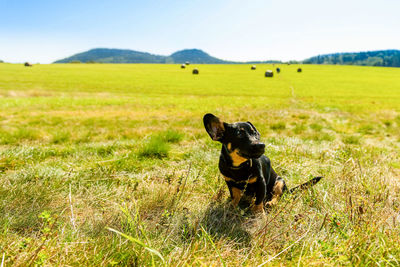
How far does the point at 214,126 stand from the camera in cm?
237

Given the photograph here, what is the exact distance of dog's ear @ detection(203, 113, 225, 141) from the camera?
7.63 feet

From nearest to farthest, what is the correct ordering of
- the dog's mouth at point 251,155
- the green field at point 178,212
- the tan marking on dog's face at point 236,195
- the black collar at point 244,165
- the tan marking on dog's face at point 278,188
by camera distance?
the green field at point 178,212
the dog's mouth at point 251,155
the black collar at point 244,165
the tan marking on dog's face at point 236,195
the tan marking on dog's face at point 278,188

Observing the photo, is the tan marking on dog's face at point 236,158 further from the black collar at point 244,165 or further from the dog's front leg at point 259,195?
the dog's front leg at point 259,195

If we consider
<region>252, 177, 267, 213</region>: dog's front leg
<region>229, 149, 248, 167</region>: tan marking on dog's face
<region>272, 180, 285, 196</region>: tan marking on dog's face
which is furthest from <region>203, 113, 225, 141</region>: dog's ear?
<region>272, 180, 285, 196</region>: tan marking on dog's face

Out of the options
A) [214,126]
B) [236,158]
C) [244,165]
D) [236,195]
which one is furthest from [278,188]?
[214,126]

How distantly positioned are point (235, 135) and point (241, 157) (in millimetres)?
230

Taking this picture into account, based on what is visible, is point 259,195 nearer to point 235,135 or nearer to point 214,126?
point 235,135

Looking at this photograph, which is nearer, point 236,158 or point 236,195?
point 236,158

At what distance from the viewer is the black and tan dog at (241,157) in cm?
223

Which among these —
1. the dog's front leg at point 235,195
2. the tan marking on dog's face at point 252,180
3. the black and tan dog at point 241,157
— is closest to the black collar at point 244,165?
the black and tan dog at point 241,157

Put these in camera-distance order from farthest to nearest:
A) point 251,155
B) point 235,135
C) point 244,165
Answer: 1. point 244,165
2. point 235,135
3. point 251,155

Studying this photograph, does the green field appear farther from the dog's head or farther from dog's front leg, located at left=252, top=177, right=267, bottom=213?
the dog's head

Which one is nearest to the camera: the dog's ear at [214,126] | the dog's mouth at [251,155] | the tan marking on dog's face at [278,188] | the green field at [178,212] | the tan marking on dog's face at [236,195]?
the green field at [178,212]

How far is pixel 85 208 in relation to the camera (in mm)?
2668
